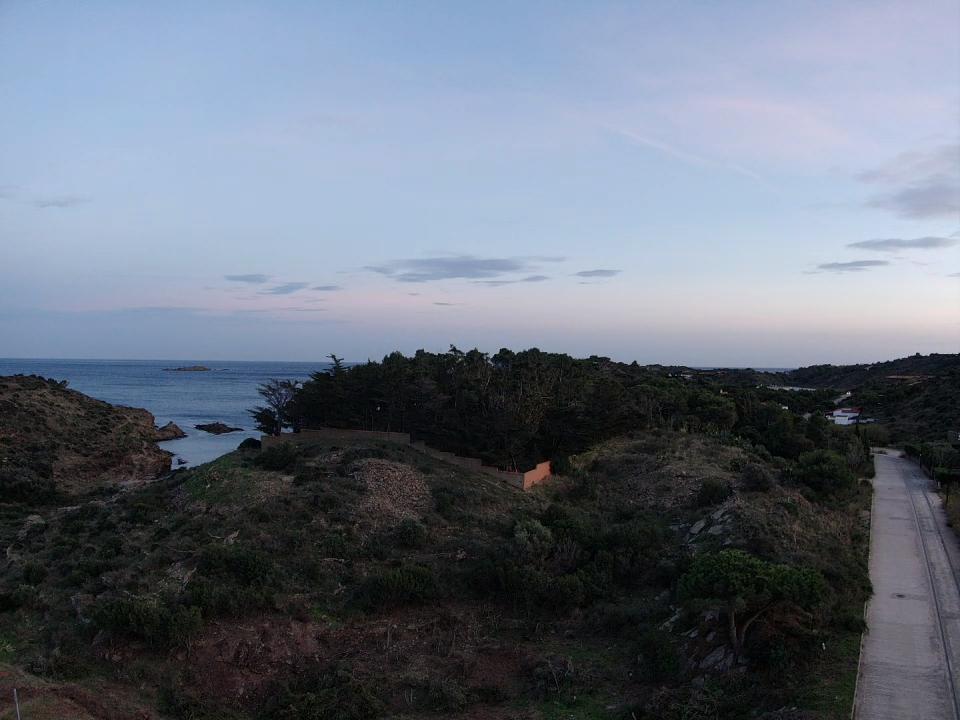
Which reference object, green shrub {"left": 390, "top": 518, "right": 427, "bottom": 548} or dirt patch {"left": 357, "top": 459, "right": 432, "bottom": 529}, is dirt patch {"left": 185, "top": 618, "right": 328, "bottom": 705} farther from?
dirt patch {"left": 357, "top": 459, "right": 432, "bottom": 529}

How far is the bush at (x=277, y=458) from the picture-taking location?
2835 centimetres

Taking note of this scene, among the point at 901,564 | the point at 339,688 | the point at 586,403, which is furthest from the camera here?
the point at 586,403

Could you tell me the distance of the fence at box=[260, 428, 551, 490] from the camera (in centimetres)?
2856

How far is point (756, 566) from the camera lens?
1363 cm

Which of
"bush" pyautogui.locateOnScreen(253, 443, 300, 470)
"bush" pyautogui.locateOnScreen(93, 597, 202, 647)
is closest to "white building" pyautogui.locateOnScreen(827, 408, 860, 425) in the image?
"bush" pyautogui.locateOnScreen(253, 443, 300, 470)

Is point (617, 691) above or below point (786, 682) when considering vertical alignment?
below

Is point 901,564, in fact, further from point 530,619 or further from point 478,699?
point 478,699

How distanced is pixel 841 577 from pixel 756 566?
4.33 m

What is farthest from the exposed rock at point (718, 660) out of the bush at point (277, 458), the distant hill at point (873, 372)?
the distant hill at point (873, 372)

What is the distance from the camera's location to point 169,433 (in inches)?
2616

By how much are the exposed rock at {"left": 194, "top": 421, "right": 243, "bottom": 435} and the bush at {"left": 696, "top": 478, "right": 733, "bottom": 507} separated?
59.2m

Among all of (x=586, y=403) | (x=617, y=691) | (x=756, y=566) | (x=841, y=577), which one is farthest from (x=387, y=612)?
(x=586, y=403)

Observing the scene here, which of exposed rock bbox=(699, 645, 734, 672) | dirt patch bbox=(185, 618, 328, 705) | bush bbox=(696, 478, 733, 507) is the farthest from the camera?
bush bbox=(696, 478, 733, 507)

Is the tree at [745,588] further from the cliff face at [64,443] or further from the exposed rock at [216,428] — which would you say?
the exposed rock at [216,428]
